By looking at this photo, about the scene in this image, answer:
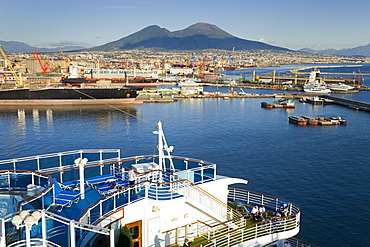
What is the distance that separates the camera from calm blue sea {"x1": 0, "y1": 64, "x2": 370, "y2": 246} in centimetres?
1148

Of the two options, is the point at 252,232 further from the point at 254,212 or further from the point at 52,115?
the point at 52,115

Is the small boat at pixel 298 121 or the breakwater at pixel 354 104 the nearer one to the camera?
the small boat at pixel 298 121

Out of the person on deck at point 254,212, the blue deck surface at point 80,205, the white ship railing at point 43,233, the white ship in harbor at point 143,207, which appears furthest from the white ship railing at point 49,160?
the person on deck at point 254,212

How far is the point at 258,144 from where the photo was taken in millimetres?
20953

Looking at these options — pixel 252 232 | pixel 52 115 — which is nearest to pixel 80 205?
pixel 252 232

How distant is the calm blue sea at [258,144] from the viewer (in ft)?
37.7

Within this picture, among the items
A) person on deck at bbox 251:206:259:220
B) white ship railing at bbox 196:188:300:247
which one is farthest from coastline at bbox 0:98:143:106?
white ship railing at bbox 196:188:300:247

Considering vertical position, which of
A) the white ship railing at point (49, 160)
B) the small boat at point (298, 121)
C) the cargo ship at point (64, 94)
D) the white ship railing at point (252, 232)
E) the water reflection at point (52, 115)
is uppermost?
the white ship railing at point (49, 160)

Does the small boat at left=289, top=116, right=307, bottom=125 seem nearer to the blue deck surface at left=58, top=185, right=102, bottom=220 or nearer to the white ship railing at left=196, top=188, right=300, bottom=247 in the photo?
the white ship railing at left=196, top=188, right=300, bottom=247

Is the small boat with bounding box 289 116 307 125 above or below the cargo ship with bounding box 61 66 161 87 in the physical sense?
below

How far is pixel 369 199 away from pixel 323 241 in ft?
13.6

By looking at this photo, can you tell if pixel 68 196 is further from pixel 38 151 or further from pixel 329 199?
pixel 38 151

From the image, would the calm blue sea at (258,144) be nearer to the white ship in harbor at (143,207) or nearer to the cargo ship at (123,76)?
the white ship in harbor at (143,207)

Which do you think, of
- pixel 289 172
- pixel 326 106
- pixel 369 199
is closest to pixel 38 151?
pixel 289 172
